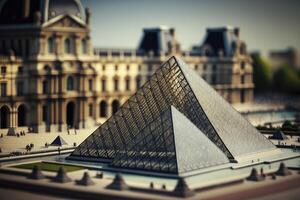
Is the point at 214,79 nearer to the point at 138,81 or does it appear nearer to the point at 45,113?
the point at 138,81

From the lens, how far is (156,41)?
12425cm

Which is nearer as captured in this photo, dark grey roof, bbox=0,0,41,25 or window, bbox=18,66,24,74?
window, bbox=18,66,24,74

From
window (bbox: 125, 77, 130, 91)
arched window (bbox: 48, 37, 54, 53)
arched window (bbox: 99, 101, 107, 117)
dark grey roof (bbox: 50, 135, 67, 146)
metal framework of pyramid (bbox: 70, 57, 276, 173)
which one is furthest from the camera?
window (bbox: 125, 77, 130, 91)

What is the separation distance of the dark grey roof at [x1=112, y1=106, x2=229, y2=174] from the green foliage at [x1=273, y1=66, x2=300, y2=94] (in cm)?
8797

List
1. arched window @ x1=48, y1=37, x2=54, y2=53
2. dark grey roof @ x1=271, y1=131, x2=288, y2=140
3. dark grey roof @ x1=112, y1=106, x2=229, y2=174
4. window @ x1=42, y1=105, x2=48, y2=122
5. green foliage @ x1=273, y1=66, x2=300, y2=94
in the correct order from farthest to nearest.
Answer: green foliage @ x1=273, y1=66, x2=300, y2=94, arched window @ x1=48, y1=37, x2=54, y2=53, window @ x1=42, y1=105, x2=48, y2=122, dark grey roof @ x1=271, y1=131, x2=288, y2=140, dark grey roof @ x1=112, y1=106, x2=229, y2=174

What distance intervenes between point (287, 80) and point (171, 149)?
3694 inches

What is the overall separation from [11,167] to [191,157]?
500 inches

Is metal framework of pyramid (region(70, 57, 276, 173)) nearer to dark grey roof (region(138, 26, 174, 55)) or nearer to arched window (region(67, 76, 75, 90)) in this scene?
arched window (region(67, 76, 75, 90))

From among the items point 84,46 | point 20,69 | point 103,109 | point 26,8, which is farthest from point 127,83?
point 20,69

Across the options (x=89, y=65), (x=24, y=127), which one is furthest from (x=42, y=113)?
(x=89, y=65)

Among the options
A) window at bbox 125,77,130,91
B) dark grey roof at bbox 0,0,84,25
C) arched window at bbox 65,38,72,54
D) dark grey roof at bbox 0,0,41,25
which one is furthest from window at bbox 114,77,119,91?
dark grey roof at bbox 0,0,41,25

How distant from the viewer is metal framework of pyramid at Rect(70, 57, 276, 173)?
67875mm

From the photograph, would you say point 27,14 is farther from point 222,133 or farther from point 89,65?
point 222,133

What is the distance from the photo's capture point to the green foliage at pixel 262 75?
6084 inches
